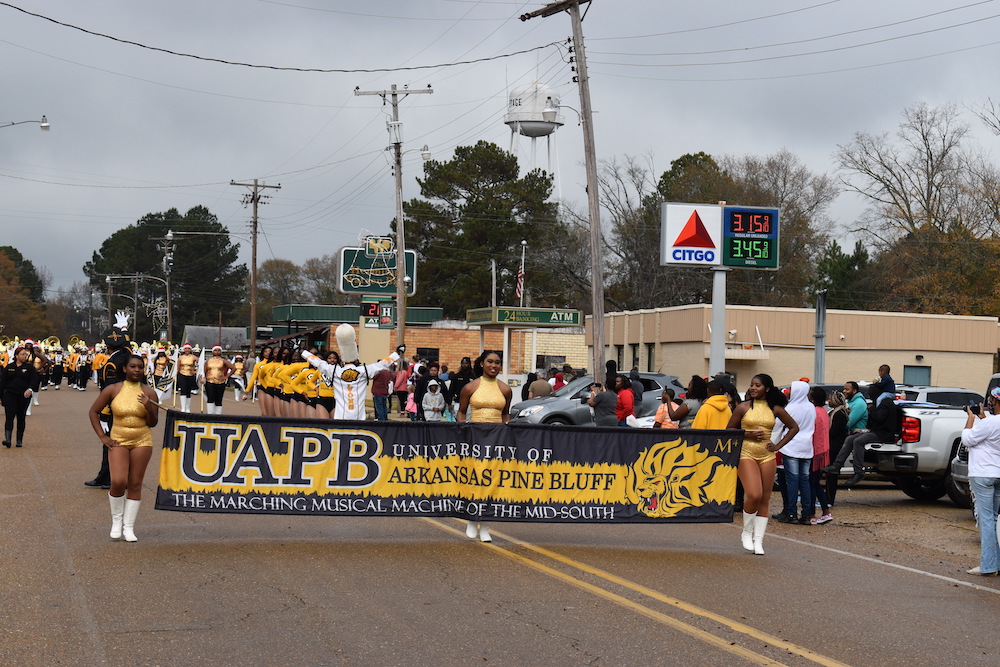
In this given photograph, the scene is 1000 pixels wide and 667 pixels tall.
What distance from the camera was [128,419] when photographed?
10250 millimetres

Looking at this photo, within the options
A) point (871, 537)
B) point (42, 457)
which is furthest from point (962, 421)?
point (42, 457)

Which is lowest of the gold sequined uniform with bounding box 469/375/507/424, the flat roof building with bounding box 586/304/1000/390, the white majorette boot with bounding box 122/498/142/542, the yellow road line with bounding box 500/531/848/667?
the yellow road line with bounding box 500/531/848/667

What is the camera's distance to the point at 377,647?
6.71 m

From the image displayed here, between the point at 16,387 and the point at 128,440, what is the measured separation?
1071 cm

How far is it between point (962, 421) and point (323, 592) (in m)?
10.8

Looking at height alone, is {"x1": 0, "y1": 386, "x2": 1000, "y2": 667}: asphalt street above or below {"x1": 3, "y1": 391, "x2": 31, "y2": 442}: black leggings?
below

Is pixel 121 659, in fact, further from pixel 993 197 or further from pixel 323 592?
pixel 993 197

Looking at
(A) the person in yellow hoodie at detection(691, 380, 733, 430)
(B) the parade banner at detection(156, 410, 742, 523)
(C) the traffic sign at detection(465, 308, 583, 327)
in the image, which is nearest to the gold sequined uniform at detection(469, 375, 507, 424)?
(B) the parade banner at detection(156, 410, 742, 523)

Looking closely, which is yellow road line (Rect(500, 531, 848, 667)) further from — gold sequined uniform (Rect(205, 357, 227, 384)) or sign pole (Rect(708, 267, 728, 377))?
gold sequined uniform (Rect(205, 357, 227, 384))

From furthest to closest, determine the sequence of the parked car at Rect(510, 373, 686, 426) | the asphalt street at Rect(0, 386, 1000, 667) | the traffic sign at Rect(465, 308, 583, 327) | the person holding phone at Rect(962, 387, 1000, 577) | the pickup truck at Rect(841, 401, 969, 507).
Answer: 1. the traffic sign at Rect(465, 308, 583, 327)
2. the parked car at Rect(510, 373, 686, 426)
3. the pickup truck at Rect(841, 401, 969, 507)
4. the person holding phone at Rect(962, 387, 1000, 577)
5. the asphalt street at Rect(0, 386, 1000, 667)

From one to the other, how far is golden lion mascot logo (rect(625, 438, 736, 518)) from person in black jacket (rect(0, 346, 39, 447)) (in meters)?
12.7

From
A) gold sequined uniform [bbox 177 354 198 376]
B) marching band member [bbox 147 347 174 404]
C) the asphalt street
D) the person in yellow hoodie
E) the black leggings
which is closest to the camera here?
the asphalt street

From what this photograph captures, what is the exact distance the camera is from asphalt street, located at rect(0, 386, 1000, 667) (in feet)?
22.2

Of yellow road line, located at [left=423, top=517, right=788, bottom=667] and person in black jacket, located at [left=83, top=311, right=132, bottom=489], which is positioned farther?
person in black jacket, located at [left=83, top=311, right=132, bottom=489]
